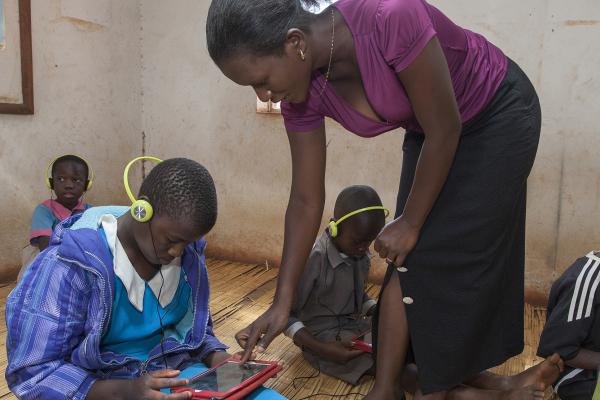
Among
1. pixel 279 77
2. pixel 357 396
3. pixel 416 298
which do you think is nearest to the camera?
pixel 279 77

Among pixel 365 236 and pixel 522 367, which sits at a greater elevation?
pixel 365 236

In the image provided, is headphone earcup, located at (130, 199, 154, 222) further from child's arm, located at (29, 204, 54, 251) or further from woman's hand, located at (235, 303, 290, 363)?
child's arm, located at (29, 204, 54, 251)

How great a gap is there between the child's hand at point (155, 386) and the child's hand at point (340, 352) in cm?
92

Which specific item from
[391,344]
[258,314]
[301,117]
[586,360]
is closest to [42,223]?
[258,314]

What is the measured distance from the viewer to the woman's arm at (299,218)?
4.53 ft

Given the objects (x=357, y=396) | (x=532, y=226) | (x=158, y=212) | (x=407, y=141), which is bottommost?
(x=357, y=396)

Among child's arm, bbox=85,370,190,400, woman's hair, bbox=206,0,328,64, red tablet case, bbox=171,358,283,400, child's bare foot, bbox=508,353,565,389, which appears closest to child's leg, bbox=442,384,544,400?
child's bare foot, bbox=508,353,565,389

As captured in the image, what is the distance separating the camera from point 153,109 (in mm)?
3766

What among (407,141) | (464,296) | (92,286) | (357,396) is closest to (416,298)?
(464,296)

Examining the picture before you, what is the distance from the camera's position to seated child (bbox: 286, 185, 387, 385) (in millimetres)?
2025

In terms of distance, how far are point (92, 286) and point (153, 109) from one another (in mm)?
2849

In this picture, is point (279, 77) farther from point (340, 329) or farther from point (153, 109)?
point (153, 109)

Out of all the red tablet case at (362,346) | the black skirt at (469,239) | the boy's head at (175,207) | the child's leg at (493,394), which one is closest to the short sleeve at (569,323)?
the child's leg at (493,394)

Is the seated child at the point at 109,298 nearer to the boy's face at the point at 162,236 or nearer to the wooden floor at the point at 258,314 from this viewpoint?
the boy's face at the point at 162,236
